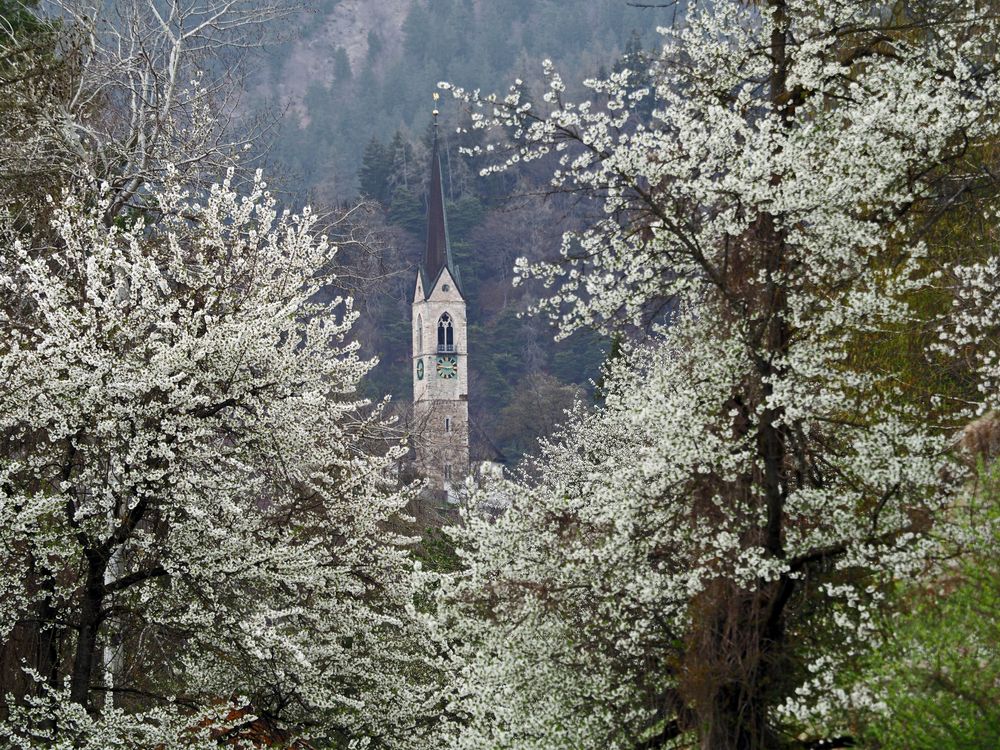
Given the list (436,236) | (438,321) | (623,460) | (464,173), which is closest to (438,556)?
(623,460)

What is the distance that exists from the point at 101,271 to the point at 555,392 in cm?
6241

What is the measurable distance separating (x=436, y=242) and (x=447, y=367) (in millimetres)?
8571

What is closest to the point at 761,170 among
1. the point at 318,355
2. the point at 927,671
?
the point at 927,671

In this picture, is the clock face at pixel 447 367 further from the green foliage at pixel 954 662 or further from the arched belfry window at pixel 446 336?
the green foliage at pixel 954 662

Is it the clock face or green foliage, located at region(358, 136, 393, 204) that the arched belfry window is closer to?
the clock face

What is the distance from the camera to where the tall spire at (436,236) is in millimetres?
86938

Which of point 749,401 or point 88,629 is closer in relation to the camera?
point 749,401

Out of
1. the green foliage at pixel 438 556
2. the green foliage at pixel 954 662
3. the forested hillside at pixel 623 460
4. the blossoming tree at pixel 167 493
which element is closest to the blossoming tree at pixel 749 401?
the forested hillside at pixel 623 460

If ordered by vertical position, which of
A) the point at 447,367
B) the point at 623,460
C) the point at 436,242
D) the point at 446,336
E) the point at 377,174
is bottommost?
the point at 623,460

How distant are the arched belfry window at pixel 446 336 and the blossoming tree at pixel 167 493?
7399 cm

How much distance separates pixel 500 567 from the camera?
10141mm

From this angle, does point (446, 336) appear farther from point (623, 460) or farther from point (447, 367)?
point (623, 460)

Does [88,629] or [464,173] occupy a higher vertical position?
[464,173]

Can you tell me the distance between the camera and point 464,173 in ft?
351
